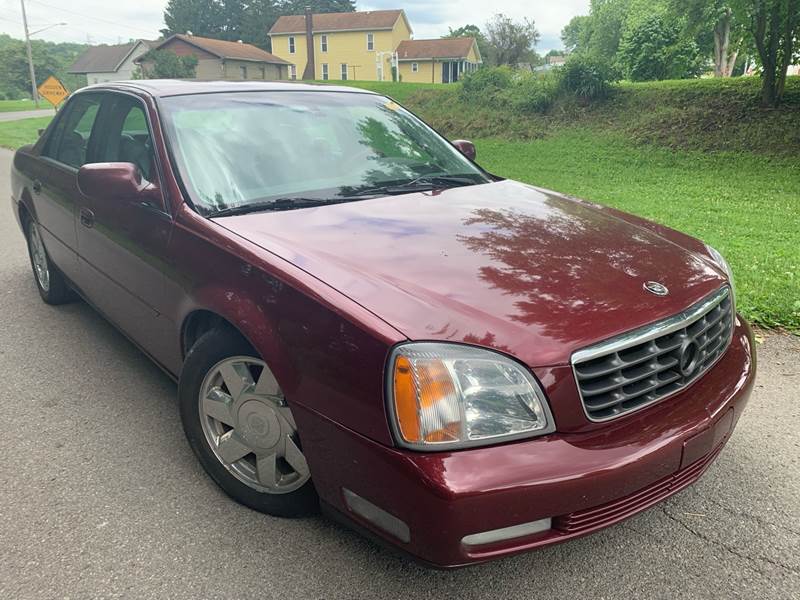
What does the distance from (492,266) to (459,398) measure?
0.61 m

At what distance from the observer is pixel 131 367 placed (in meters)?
3.89

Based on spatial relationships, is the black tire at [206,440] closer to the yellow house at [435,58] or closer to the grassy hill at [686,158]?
the grassy hill at [686,158]

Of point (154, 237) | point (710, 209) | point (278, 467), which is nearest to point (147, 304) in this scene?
point (154, 237)

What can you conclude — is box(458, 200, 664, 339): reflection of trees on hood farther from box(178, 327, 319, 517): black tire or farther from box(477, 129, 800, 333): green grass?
box(477, 129, 800, 333): green grass

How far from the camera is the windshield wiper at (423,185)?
3064 millimetres

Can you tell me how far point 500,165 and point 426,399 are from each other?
13318 millimetres

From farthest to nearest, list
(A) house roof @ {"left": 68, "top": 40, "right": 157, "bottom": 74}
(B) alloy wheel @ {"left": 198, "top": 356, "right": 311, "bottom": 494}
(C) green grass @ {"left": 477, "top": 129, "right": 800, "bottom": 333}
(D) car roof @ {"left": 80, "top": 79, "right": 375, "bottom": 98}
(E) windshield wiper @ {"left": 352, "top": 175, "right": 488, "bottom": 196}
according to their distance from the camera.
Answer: (A) house roof @ {"left": 68, "top": 40, "right": 157, "bottom": 74} → (C) green grass @ {"left": 477, "top": 129, "right": 800, "bottom": 333} → (D) car roof @ {"left": 80, "top": 79, "right": 375, "bottom": 98} → (E) windshield wiper @ {"left": 352, "top": 175, "right": 488, "bottom": 196} → (B) alloy wheel @ {"left": 198, "top": 356, "right": 311, "bottom": 494}

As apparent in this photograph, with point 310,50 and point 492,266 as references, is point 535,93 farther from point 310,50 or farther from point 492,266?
point 310,50

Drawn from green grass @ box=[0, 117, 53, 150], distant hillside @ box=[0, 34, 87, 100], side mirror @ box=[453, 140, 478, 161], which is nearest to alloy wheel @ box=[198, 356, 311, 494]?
side mirror @ box=[453, 140, 478, 161]

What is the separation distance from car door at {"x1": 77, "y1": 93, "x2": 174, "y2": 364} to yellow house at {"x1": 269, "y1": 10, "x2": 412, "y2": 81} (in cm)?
5621

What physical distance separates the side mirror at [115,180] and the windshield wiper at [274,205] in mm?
513

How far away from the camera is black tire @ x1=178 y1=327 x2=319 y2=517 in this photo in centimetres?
240

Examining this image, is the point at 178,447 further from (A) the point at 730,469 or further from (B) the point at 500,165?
(B) the point at 500,165

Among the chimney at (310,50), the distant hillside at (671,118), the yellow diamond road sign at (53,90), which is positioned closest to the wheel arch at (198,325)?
the distant hillside at (671,118)
